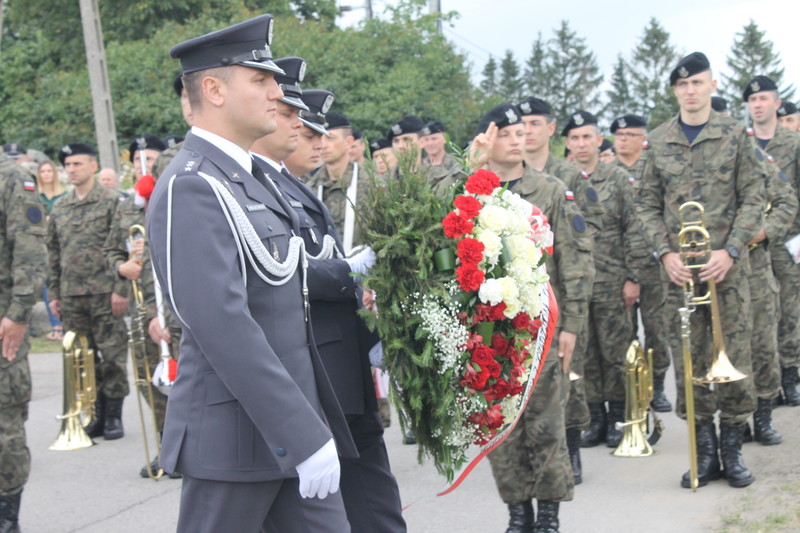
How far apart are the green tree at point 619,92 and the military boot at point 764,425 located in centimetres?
8455

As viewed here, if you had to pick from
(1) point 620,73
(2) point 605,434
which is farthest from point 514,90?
(2) point 605,434

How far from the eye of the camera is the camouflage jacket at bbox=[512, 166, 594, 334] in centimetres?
561

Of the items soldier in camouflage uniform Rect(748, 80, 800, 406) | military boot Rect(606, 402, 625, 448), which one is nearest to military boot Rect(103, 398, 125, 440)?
military boot Rect(606, 402, 625, 448)

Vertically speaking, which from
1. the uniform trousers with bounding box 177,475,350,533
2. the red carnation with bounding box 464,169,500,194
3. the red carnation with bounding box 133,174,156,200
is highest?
the red carnation with bounding box 133,174,156,200

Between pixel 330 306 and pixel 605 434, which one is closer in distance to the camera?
pixel 330 306

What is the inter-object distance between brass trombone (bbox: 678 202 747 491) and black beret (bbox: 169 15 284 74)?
3.77 m

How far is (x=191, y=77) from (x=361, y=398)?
1.51 meters

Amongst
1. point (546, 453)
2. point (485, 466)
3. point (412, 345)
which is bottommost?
point (485, 466)

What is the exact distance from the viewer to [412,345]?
379 centimetres

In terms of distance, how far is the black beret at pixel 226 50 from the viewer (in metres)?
3.18

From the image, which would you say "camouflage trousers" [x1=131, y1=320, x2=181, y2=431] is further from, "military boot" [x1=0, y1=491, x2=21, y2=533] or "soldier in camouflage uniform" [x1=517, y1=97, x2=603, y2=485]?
"soldier in camouflage uniform" [x1=517, y1=97, x2=603, y2=485]

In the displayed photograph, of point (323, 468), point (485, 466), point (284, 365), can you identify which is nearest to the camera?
point (323, 468)

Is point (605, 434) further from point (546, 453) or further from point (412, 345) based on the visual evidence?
point (412, 345)

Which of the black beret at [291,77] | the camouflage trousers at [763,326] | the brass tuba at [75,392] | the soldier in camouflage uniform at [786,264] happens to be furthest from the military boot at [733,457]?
the brass tuba at [75,392]
